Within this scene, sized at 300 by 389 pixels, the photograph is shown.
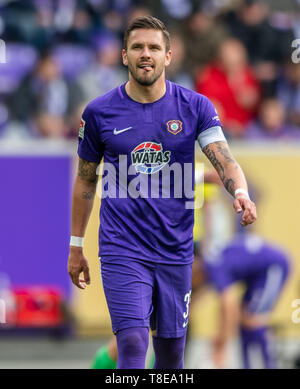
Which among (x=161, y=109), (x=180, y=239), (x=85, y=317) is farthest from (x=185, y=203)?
(x=85, y=317)

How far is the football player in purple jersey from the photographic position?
6023mm

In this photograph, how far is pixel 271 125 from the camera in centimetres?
1309

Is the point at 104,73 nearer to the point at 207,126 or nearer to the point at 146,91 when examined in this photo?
the point at 146,91

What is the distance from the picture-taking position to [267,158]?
39.5ft

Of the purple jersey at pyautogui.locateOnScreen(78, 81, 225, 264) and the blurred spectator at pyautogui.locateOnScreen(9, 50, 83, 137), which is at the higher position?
the blurred spectator at pyautogui.locateOnScreen(9, 50, 83, 137)

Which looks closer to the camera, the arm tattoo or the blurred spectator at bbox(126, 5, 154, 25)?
the arm tattoo

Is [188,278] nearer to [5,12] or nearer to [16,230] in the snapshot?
[16,230]

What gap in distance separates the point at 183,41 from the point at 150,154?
25.8ft

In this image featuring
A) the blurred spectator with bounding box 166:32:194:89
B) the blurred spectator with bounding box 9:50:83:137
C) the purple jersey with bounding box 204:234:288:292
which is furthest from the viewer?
the blurred spectator with bounding box 166:32:194:89

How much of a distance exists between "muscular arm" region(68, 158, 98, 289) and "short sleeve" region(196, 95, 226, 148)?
73 centimetres

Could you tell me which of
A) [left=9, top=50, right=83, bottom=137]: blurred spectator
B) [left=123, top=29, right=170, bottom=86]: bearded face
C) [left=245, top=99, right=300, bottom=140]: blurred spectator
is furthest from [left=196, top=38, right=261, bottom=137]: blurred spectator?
[left=123, top=29, right=170, bottom=86]: bearded face

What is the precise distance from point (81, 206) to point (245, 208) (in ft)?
4.26

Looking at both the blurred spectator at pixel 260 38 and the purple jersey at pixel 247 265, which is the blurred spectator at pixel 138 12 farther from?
the purple jersey at pixel 247 265

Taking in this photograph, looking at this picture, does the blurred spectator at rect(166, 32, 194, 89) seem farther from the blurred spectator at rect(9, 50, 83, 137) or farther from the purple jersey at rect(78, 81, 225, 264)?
the purple jersey at rect(78, 81, 225, 264)
